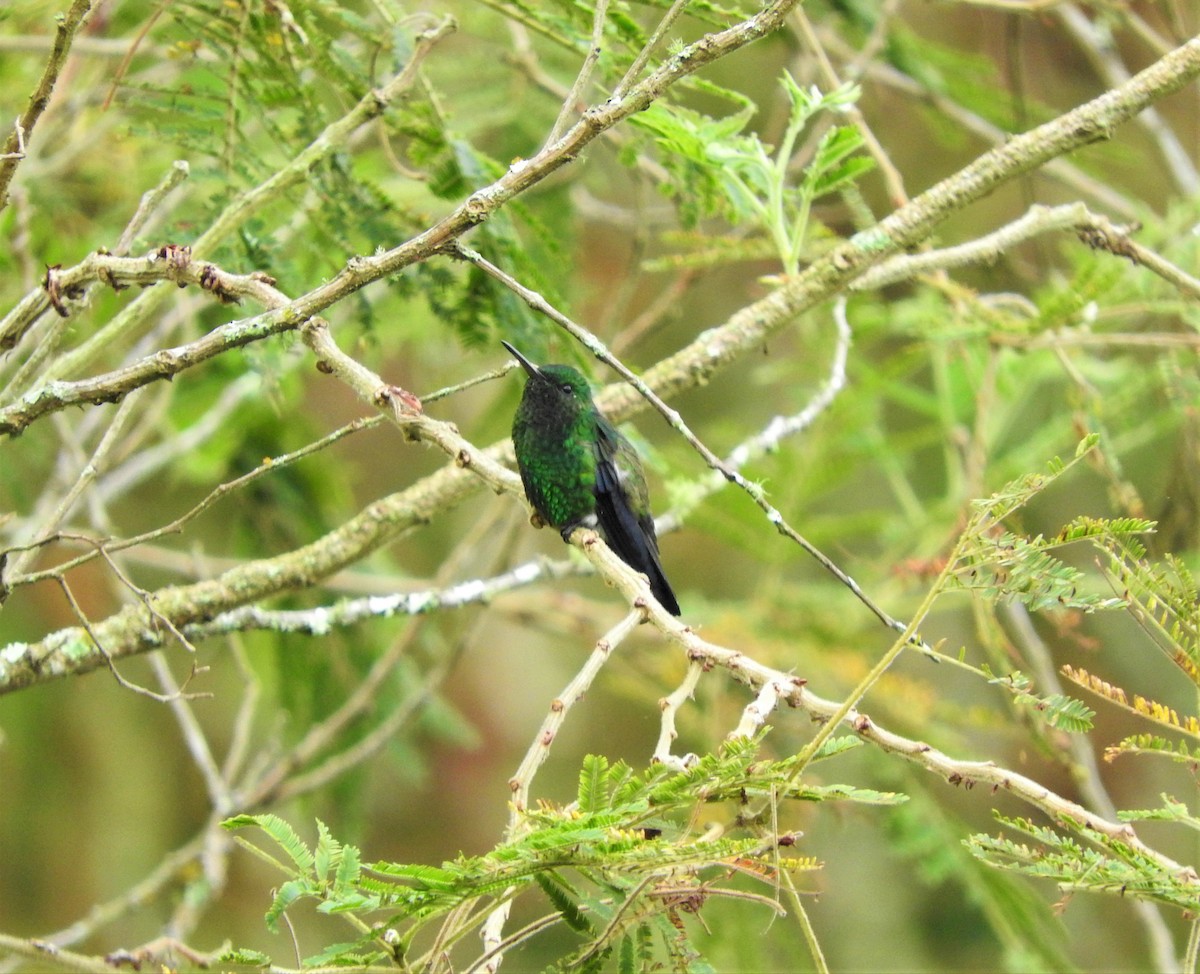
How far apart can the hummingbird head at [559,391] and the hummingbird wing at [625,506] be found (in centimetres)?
10

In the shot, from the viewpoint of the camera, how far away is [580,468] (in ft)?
12.3

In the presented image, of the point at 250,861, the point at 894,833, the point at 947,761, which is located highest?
the point at 947,761

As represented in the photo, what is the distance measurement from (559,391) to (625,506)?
429 mm

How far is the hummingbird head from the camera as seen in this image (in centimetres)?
363

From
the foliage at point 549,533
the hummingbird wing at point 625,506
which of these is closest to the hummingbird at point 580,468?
the hummingbird wing at point 625,506

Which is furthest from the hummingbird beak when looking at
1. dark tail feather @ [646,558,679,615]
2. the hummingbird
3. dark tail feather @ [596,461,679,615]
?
dark tail feather @ [646,558,679,615]

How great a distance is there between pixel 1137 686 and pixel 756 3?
6761 mm

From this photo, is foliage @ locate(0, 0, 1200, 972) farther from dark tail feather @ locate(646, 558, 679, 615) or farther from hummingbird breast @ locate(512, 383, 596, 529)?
dark tail feather @ locate(646, 558, 679, 615)

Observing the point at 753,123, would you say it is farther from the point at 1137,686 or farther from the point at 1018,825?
the point at 1018,825

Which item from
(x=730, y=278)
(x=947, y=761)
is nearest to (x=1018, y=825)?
(x=947, y=761)

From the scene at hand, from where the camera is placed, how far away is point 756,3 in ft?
10.9

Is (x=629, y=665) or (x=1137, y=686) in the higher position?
(x=629, y=665)

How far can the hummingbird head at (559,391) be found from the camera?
3.63m

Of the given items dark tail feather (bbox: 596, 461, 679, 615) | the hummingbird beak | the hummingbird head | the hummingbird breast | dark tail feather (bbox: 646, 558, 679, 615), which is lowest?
dark tail feather (bbox: 646, 558, 679, 615)
